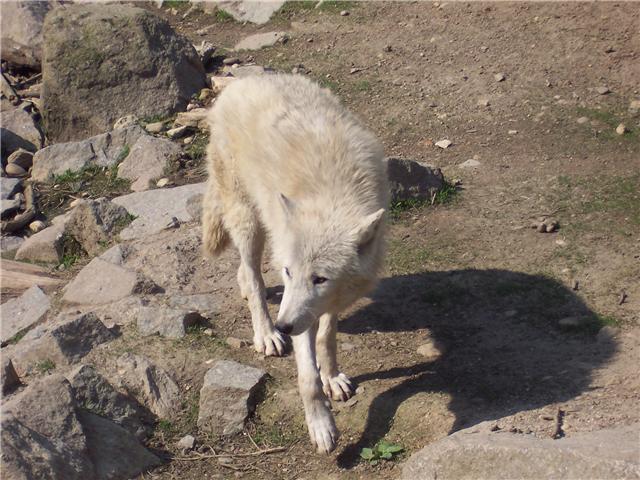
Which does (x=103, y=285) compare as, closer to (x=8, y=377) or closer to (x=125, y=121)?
(x=8, y=377)

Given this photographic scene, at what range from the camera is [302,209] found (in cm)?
471

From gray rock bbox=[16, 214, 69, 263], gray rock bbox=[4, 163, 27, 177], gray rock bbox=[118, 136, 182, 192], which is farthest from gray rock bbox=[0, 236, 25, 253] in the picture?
gray rock bbox=[4, 163, 27, 177]

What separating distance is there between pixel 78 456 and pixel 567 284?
367 cm

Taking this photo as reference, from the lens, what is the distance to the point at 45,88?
975 cm

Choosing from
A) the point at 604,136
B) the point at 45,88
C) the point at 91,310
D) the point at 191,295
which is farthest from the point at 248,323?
the point at 45,88

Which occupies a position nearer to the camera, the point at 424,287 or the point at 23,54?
the point at 424,287

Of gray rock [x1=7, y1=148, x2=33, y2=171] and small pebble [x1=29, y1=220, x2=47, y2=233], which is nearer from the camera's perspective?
small pebble [x1=29, y1=220, x2=47, y2=233]

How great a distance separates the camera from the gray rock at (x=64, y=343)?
549 cm

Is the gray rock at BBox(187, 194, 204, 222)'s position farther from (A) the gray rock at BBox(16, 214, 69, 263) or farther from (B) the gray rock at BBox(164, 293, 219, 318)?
(B) the gray rock at BBox(164, 293, 219, 318)

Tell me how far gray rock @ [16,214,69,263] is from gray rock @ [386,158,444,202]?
311cm

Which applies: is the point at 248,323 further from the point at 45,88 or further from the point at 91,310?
the point at 45,88

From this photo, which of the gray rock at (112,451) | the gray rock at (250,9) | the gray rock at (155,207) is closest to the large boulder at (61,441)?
the gray rock at (112,451)

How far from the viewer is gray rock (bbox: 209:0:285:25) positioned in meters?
11.8

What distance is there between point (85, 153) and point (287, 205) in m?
5.29
